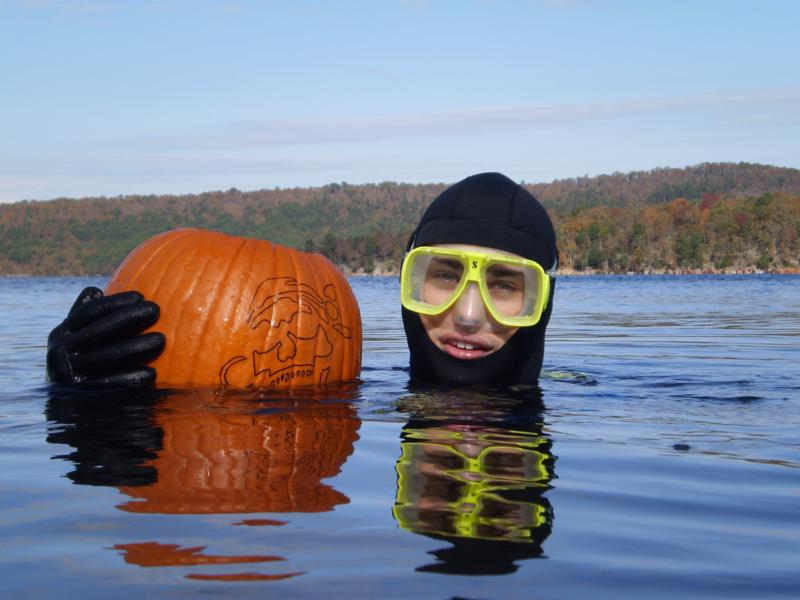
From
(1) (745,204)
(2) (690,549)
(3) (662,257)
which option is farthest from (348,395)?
(1) (745,204)

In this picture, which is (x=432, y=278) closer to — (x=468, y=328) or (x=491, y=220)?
(x=468, y=328)

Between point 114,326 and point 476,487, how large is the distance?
2672mm

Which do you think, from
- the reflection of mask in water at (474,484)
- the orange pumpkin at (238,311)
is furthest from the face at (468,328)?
the reflection of mask in water at (474,484)

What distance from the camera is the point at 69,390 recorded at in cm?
545

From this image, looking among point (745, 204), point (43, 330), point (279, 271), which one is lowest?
point (43, 330)

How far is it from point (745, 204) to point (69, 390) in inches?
6224

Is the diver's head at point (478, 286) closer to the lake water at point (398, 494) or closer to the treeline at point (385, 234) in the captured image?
the lake water at point (398, 494)

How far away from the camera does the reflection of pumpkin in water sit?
115 inches

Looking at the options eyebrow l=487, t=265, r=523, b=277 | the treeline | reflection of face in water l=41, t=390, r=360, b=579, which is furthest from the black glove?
the treeline

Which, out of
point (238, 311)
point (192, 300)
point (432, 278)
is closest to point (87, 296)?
point (192, 300)

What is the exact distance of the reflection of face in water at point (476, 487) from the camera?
2414mm

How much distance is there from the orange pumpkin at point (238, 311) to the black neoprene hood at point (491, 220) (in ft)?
2.60

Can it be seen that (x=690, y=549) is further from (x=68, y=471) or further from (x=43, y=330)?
(x=43, y=330)

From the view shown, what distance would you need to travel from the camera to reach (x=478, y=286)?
5.31 metres
